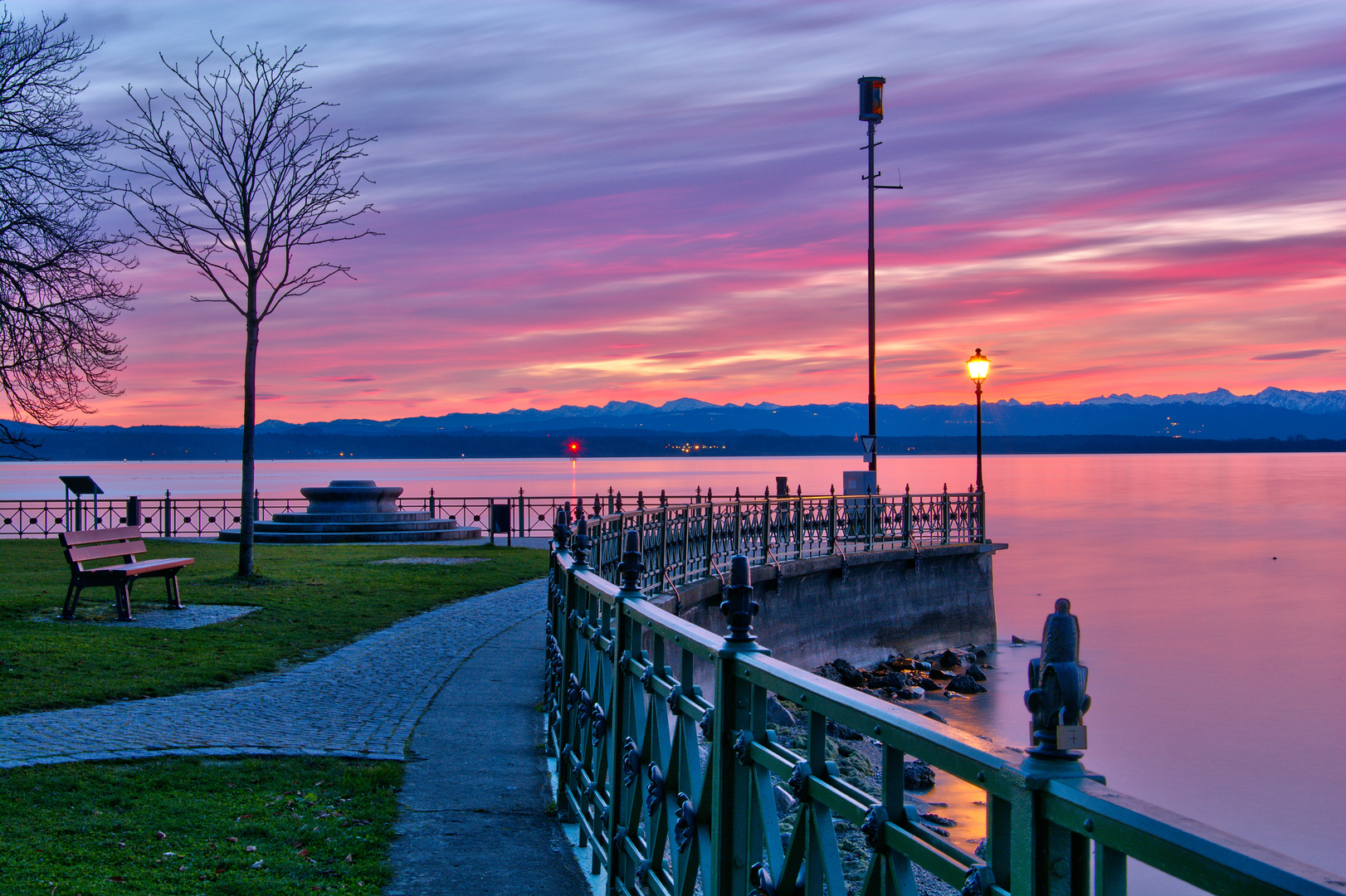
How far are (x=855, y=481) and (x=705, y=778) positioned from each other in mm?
26273

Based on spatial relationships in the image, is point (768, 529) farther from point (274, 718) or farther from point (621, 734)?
point (621, 734)

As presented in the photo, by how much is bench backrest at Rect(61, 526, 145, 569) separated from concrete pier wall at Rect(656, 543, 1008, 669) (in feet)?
27.9

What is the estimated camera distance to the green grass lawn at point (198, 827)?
222 inches

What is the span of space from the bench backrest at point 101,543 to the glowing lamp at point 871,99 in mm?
22304

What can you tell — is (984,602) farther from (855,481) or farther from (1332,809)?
(1332,809)

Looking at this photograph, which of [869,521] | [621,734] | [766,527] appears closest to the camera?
[621,734]

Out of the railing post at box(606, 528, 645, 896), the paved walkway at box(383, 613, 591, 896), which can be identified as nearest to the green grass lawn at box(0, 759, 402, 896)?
the paved walkway at box(383, 613, 591, 896)

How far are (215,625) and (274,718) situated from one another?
5824mm

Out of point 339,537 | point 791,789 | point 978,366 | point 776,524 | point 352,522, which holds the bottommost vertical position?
point 339,537

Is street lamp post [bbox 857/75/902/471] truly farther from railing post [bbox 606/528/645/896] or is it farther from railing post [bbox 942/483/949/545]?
railing post [bbox 606/528/645/896]

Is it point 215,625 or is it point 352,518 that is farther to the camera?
point 352,518

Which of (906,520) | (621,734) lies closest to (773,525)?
(906,520)

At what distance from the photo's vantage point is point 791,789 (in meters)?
2.91

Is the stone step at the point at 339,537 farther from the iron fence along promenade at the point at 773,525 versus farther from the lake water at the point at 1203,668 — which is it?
the lake water at the point at 1203,668
